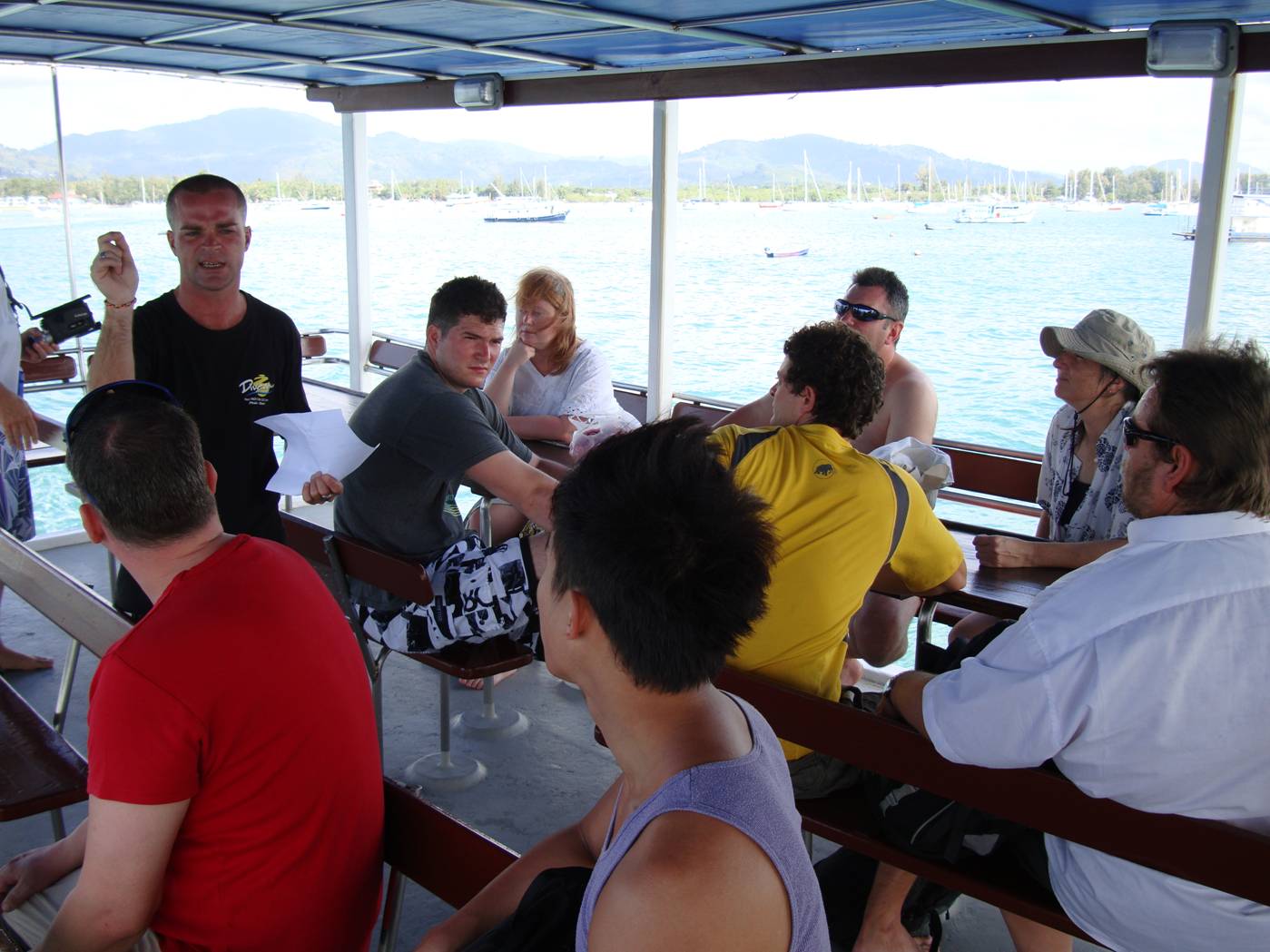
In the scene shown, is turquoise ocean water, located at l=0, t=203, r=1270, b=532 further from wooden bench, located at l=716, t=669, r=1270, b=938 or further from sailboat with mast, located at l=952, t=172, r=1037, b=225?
wooden bench, located at l=716, t=669, r=1270, b=938

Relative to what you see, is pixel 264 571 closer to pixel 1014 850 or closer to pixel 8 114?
pixel 1014 850

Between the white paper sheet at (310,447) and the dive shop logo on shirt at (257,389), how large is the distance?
0.20 meters

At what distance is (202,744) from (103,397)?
0.54 m

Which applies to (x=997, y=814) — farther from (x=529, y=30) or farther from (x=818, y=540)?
(x=529, y=30)

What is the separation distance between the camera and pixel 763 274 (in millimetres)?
43625

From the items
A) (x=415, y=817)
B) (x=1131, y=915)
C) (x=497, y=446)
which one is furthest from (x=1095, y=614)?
(x=497, y=446)

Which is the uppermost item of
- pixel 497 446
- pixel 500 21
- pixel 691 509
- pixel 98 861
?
pixel 500 21

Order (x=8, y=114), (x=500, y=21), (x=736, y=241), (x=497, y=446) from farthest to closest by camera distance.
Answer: (x=736, y=241)
(x=8, y=114)
(x=500, y=21)
(x=497, y=446)

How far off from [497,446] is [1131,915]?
5.75 feet

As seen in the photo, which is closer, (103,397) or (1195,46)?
(103,397)

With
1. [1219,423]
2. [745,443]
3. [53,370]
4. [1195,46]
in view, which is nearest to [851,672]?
[745,443]

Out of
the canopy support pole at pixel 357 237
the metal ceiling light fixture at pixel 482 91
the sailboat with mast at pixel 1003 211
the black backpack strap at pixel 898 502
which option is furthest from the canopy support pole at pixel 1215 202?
the sailboat with mast at pixel 1003 211

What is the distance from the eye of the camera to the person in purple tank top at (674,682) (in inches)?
36.8

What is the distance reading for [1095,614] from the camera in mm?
1573
